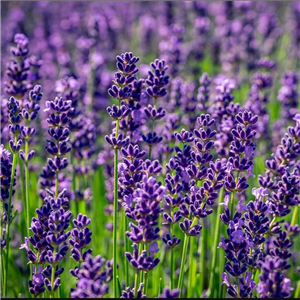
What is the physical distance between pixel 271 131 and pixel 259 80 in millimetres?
609

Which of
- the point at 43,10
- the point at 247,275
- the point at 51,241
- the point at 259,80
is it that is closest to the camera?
the point at 51,241

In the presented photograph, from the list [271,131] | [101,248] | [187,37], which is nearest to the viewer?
[101,248]

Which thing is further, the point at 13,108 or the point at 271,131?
the point at 271,131

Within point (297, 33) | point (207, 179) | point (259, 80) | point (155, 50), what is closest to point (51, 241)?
point (207, 179)

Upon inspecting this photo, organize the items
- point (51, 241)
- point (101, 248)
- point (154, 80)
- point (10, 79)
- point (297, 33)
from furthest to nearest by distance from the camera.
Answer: point (297, 33)
point (101, 248)
point (10, 79)
point (154, 80)
point (51, 241)

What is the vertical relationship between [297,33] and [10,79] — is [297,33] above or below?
above

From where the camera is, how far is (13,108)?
2.29 meters

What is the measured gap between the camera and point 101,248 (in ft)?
11.5

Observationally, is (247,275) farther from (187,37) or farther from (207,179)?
(187,37)

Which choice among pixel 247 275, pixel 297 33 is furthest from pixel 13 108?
pixel 297 33

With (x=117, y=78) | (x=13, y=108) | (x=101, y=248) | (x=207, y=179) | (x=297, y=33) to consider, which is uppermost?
(x=297, y=33)

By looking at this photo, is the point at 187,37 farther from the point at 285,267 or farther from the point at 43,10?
the point at 285,267

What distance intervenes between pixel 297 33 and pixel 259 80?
2.66m

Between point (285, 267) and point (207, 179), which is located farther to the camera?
point (207, 179)
